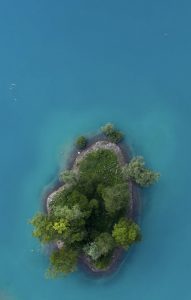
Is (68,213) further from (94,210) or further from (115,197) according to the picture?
(115,197)

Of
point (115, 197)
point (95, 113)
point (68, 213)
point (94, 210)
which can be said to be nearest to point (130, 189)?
point (115, 197)

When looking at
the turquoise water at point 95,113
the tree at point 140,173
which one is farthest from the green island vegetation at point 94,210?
the turquoise water at point 95,113

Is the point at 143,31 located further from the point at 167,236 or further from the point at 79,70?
the point at 167,236

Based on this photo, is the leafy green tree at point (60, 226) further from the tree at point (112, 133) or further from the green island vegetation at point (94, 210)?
the tree at point (112, 133)

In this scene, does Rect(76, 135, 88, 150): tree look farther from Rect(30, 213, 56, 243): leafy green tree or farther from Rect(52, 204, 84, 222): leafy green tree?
Rect(30, 213, 56, 243): leafy green tree

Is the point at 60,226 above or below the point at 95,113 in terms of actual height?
below

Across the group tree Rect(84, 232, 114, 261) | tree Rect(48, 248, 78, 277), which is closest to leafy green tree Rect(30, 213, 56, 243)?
tree Rect(48, 248, 78, 277)
